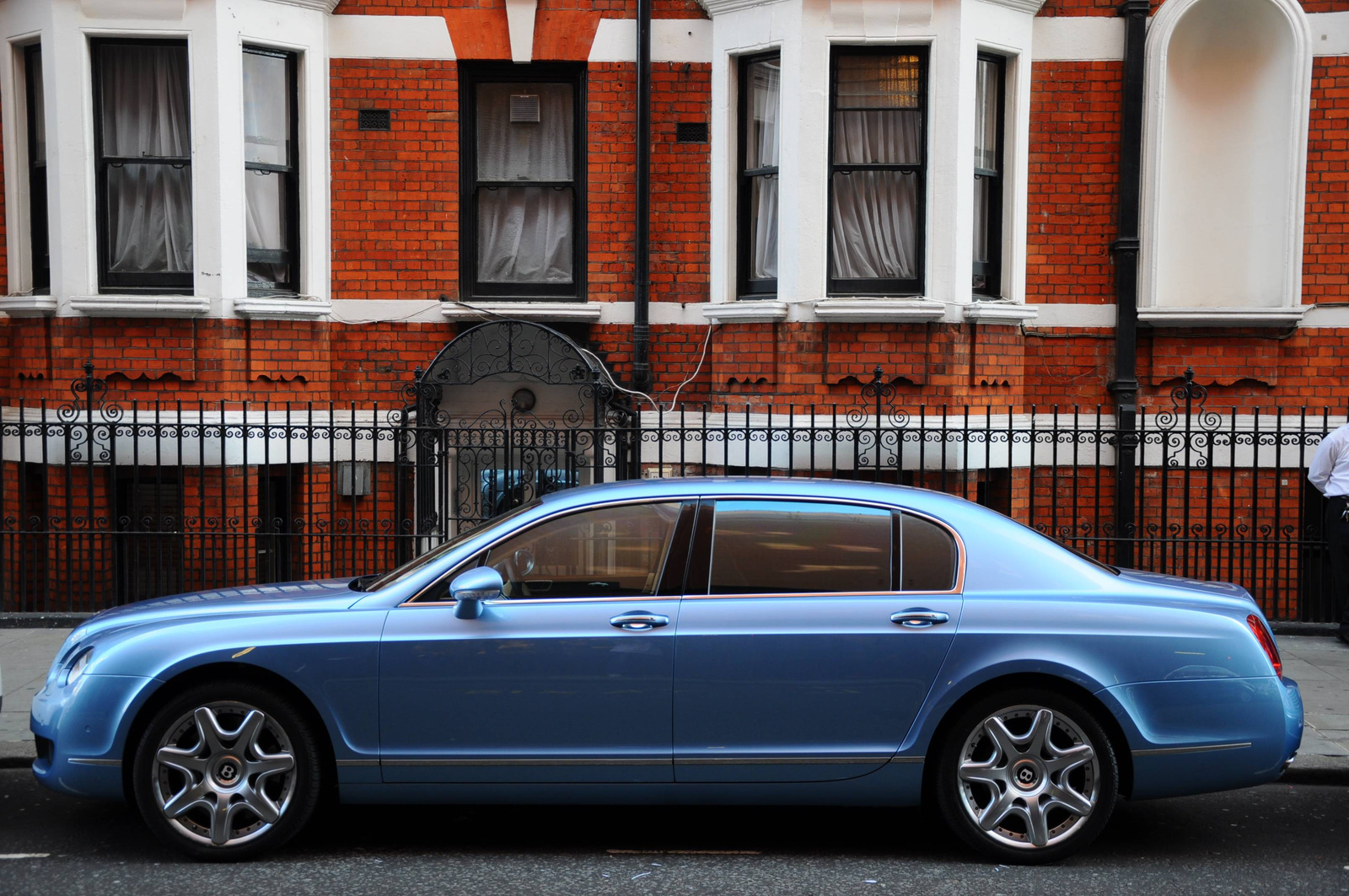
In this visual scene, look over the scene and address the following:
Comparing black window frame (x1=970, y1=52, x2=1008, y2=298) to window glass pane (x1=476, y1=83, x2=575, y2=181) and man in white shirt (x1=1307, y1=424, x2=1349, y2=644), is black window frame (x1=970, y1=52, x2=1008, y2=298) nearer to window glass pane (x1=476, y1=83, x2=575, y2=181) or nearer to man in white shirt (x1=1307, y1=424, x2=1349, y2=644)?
man in white shirt (x1=1307, y1=424, x2=1349, y2=644)

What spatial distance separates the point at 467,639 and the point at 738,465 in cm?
567

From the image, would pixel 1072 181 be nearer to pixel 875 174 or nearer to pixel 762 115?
pixel 875 174

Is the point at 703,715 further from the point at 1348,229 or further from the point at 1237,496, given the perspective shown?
the point at 1348,229

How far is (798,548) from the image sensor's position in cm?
509

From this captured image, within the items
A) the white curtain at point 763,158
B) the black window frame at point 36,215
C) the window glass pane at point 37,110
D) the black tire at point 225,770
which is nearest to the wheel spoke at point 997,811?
the black tire at point 225,770

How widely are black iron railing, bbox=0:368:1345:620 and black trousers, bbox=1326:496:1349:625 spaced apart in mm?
296

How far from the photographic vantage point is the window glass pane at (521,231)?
1088 cm

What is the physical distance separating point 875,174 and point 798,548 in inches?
230

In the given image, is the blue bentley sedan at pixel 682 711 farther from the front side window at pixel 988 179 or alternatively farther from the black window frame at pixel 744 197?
the front side window at pixel 988 179

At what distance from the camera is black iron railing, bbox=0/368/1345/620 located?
951cm

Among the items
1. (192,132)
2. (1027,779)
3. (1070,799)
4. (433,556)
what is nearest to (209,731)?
(433,556)

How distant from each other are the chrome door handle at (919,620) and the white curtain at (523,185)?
664 cm

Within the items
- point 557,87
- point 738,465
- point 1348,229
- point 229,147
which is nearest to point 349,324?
point 229,147

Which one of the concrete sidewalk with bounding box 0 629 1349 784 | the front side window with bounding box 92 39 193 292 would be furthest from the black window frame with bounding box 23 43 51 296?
the concrete sidewalk with bounding box 0 629 1349 784
